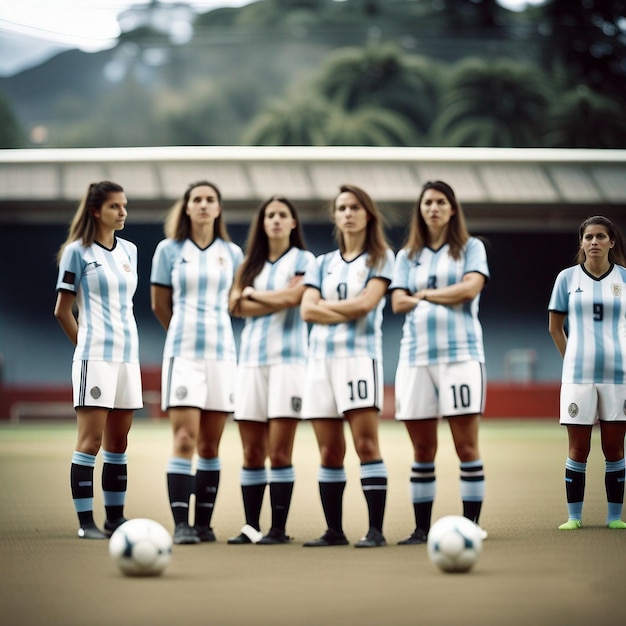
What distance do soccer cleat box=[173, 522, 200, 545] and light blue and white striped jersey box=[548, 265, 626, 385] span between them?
7.83 feet

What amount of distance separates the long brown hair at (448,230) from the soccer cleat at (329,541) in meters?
Answer: 1.59

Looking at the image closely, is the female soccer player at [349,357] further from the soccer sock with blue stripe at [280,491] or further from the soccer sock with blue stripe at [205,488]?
the soccer sock with blue stripe at [205,488]

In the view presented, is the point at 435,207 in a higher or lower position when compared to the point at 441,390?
higher

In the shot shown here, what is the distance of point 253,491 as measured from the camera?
251 inches

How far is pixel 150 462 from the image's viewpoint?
12688mm

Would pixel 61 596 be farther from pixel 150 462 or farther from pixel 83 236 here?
pixel 150 462

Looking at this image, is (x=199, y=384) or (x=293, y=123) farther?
(x=293, y=123)

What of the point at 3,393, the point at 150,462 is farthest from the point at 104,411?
the point at 3,393

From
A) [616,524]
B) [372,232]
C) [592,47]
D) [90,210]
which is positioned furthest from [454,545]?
[592,47]

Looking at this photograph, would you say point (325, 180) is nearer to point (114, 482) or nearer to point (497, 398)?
point (497, 398)

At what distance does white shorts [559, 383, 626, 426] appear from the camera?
6883 mm

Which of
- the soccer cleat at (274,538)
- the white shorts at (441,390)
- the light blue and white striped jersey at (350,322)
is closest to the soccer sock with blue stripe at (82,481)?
the soccer cleat at (274,538)

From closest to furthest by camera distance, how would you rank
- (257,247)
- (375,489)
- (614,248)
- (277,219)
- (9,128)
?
(375,489) < (277,219) < (257,247) < (614,248) < (9,128)

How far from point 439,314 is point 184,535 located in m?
1.83
